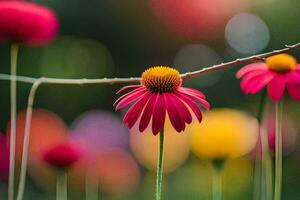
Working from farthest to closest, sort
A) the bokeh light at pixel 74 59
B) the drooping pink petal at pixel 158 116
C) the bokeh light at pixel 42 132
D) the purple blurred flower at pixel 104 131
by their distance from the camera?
the bokeh light at pixel 74 59 < the purple blurred flower at pixel 104 131 < the bokeh light at pixel 42 132 < the drooping pink petal at pixel 158 116

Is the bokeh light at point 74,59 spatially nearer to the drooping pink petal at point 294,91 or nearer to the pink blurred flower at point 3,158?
the pink blurred flower at point 3,158

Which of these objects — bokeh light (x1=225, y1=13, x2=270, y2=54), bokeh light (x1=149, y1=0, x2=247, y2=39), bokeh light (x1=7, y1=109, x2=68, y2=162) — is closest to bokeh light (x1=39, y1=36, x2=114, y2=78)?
bokeh light (x1=149, y1=0, x2=247, y2=39)

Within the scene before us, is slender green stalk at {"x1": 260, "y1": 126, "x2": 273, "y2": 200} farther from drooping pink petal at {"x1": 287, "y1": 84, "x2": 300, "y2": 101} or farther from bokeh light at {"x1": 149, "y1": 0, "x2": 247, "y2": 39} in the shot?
bokeh light at {"x1": 149, "y1": 0, "x2": 247, "y2": 39}

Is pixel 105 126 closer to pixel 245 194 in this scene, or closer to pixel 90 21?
pixel 245 194

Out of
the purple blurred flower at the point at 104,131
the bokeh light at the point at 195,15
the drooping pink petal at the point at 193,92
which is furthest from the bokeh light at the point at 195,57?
the drooping pink petal at the point at 193,92

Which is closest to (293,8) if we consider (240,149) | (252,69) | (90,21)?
(90,21)

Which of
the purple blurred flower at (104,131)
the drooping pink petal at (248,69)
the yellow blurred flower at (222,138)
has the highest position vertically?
the drooping pink petal at (248,69)
